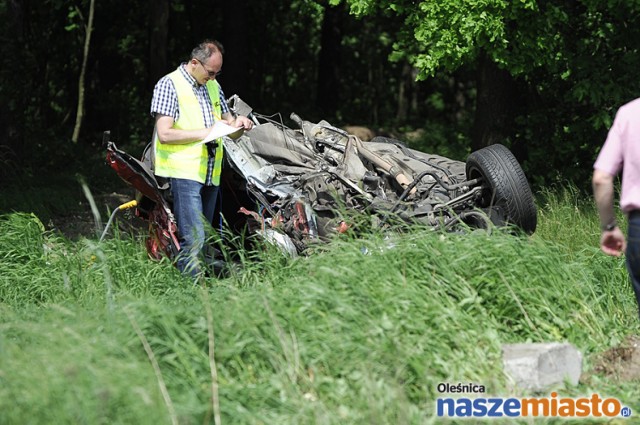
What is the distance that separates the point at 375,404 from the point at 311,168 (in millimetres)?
3833

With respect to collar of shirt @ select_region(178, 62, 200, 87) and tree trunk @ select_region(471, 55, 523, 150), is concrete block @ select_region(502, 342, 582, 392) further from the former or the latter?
tree trunk @ select_region(471, 55, 523, 150)

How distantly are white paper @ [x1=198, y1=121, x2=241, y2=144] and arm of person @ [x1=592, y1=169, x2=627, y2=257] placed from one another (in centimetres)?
325

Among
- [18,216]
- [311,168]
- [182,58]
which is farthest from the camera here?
[182,58]

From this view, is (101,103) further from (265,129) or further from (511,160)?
(511,160)

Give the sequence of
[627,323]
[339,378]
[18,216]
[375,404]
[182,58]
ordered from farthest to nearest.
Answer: [182,58] → [18,216] → [627,323] → [339,378] → [375,404]

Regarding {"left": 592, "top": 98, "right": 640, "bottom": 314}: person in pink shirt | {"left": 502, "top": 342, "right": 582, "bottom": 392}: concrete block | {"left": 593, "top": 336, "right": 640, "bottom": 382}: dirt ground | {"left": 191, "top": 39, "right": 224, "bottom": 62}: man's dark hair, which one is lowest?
{"left": 593, "top": 336, "right": 640, "bottom": 382}: dirt ground

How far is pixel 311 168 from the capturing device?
8531 mm

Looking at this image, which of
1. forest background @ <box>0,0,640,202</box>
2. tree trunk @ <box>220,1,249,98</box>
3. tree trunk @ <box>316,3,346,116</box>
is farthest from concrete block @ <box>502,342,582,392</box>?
tree trunk @ <box>316,3,346,116</box>

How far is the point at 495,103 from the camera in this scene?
42.2 ft

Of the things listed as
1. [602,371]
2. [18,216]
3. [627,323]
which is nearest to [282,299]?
[602,371]

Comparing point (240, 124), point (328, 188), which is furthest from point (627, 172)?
point (240, 124)

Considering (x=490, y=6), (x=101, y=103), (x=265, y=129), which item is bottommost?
(x=101, y=103)

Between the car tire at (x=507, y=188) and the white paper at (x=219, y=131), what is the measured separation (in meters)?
1.95

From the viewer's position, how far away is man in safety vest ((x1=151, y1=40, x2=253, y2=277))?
25.2 ft
